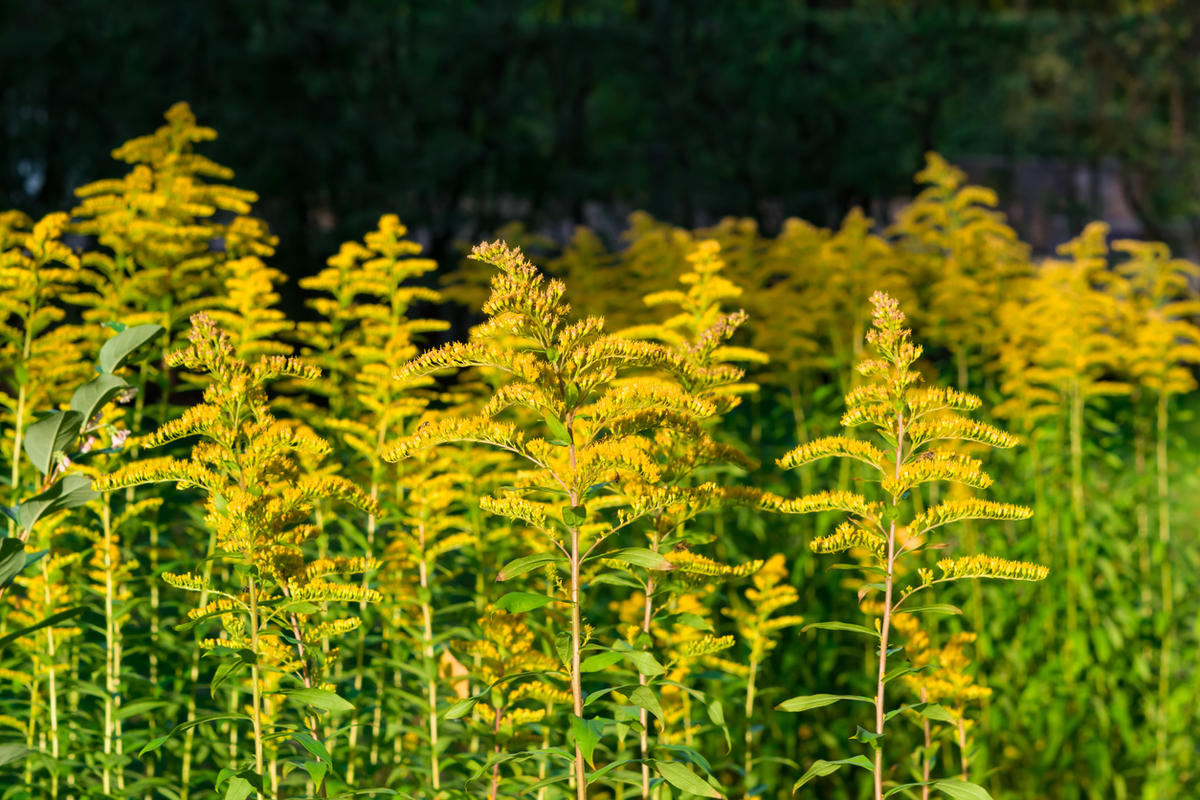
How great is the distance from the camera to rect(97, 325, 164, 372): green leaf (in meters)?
2.37

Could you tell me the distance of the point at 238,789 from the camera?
231 cm

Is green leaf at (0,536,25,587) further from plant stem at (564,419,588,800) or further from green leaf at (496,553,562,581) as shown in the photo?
plant stem at (564,419,588,800)

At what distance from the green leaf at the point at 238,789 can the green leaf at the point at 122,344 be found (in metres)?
0.80

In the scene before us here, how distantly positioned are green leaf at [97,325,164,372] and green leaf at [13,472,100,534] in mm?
223

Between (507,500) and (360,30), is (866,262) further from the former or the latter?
(360,30)

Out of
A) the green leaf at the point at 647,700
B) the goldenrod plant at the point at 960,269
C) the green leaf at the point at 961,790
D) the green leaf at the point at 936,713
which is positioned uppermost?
the goldenrod plant at the point at 960,269

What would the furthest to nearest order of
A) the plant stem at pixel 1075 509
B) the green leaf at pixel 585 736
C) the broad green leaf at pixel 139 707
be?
the plant stem at pixel 1075 509, the broad green leaf at pixel 139 707, the green leaf at pixel 585 736

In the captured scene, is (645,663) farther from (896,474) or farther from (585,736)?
(896,474)

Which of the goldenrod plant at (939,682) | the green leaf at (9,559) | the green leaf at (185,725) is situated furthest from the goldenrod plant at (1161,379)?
the green leaf at (9,559)

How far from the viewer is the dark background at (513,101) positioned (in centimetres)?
973

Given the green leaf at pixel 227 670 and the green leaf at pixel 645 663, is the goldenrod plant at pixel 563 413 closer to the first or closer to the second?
the green leaf at pixel 645 663

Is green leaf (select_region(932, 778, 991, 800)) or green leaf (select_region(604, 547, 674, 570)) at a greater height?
Result: green leaf (select_region(604, 547, 674, 570))

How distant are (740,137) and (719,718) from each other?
9.64m

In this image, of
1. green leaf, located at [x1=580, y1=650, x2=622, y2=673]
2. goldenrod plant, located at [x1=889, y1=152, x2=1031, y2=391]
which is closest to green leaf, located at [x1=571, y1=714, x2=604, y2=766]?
green leaf, located at [x1=580, y1=650, x2=622, y2=673]
